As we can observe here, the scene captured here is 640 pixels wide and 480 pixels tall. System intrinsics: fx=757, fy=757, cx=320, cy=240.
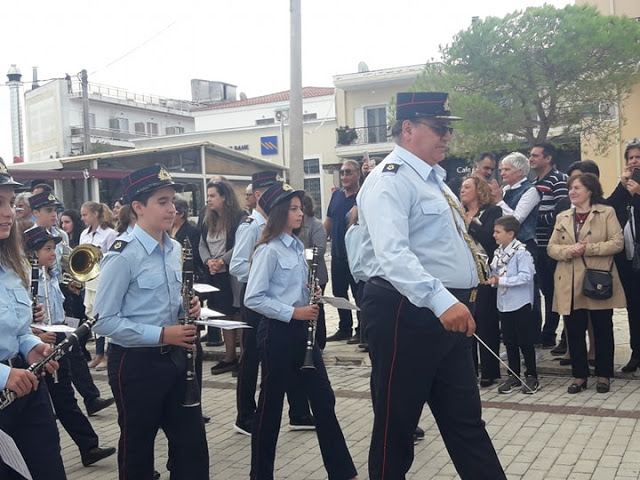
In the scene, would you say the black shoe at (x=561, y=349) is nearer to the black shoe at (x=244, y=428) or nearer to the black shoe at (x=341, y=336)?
the black shoe at (x=341, y=336)

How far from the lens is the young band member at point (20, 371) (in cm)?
339

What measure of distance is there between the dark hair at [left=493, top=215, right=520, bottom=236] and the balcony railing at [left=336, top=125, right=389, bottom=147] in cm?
3215

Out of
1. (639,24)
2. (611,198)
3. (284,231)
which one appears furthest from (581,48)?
(284,231)

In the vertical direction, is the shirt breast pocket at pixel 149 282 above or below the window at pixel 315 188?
below

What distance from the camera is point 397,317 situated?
3773 millimetres

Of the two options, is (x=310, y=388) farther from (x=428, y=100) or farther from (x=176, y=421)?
(x=428, y=100)

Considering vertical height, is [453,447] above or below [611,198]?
below

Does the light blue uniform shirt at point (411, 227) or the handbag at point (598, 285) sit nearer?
the light blue uniform shirt at point (411, 227)

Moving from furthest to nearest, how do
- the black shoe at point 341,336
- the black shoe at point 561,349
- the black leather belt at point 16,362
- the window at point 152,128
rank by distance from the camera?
the window at point 152,128
the black shoe at point 341,336
the black shoe at point 561,349
the black leather belt at point 16,362

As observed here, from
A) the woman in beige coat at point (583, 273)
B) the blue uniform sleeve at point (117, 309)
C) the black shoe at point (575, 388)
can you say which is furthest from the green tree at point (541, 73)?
the blue uniform sleeve at point (117, 309)

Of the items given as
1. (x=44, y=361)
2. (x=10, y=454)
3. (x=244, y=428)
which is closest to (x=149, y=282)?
(x=44, y=361)

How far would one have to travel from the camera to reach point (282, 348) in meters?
4.98

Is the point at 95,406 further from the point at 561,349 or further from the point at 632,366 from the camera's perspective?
the point at 632,366

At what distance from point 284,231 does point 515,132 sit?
84.4ft
